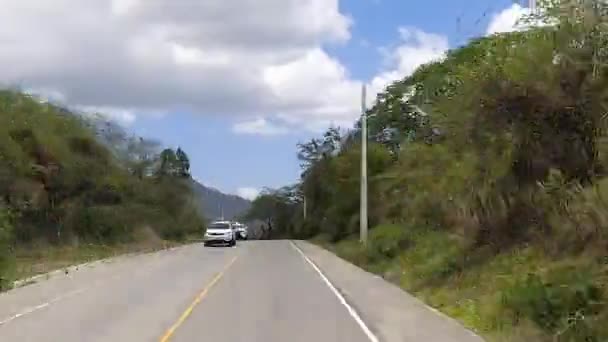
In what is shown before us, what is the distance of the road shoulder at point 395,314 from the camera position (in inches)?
576

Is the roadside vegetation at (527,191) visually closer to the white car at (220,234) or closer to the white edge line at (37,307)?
the white edge line at (37,307)

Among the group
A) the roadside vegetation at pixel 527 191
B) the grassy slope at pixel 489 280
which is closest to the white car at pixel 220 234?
the grassy slope at pixel 489 280

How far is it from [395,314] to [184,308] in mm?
4419

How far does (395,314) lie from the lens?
17969 millimetres

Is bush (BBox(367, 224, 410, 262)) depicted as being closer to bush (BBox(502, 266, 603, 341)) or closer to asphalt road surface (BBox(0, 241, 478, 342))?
asphalt road surface (BBox(0, 241, 478, 342))

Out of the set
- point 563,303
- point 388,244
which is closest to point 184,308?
point 563,303

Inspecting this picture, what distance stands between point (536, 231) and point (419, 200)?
48.6ft

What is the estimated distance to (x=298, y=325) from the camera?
53.2ft

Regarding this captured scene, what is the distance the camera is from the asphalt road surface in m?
14.8

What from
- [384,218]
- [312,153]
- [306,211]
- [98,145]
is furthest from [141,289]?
[306,211]

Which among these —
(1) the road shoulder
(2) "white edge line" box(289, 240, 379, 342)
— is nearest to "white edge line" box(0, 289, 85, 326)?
(2) "white edge line" box(289, 240, 379, 342)

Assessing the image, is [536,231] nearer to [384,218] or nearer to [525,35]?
[525,35]

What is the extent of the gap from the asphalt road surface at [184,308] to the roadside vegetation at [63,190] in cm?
1283

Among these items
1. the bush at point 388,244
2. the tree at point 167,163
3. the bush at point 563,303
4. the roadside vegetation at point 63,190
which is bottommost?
the bush at point 563,303
